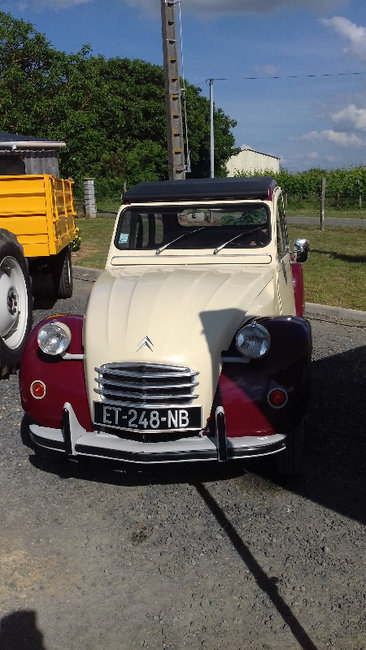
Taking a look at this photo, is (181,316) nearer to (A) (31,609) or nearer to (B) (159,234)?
(B) (159,234)

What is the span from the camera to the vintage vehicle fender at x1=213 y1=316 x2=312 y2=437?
368 centimetres

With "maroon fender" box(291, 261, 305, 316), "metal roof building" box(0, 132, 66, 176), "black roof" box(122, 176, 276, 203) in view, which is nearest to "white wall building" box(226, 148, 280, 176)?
"metal roof building" box(0, 132, 66, 176)

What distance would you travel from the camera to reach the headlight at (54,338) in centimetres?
396

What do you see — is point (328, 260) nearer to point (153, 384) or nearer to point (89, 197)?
point (153, 384)

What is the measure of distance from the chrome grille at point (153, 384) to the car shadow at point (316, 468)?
0.47 metres

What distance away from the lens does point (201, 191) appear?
5133 millimetres

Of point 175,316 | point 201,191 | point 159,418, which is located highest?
point 201,191

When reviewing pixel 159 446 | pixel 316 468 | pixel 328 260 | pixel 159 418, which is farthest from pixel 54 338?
pixel 328 260

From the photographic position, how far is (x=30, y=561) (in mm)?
3289

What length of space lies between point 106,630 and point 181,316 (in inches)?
73.9

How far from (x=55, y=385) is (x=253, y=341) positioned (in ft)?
4.14

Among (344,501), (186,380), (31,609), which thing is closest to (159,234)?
(186,380)

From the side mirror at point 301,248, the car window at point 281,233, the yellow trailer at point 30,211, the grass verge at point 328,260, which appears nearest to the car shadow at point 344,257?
the grass verge at point 328,260

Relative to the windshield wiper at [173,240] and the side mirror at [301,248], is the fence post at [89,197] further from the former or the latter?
the windshield wiper at [173,240]
